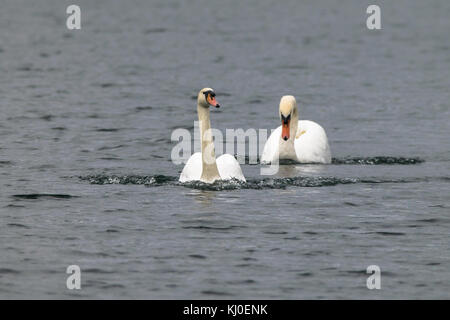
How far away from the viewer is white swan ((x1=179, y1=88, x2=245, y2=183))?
66.8ft

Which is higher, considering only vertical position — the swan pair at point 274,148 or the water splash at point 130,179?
the swan pair at point 274,148

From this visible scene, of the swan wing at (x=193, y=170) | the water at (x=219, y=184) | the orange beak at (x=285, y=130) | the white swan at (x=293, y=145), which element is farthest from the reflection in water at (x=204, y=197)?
the white swan at (x=293, y=145)

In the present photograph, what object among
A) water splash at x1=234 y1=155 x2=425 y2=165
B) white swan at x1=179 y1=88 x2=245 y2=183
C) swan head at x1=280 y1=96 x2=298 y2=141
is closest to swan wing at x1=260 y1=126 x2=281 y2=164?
water splash at x1=234 y1=155 x2=425 y2=165

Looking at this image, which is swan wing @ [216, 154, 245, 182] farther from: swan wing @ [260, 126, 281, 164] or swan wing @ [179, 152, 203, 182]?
swan wing @ [260, 126, 281, 164]

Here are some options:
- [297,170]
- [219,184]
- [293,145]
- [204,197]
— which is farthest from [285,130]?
[204,197]

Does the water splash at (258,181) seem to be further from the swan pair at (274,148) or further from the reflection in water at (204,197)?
the reflection in water at (204,197)

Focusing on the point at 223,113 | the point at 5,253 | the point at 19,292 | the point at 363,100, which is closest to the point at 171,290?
the point at 19,292

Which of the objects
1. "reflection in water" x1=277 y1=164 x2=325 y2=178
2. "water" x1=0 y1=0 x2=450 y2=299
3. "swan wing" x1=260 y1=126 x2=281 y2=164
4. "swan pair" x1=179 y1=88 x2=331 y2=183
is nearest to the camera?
"water" x1=0 y1=0 x2=450 y2=299

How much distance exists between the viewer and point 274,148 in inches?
948

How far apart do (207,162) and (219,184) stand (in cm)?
50

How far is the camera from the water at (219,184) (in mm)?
15742

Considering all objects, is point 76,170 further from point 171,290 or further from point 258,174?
point 171,290

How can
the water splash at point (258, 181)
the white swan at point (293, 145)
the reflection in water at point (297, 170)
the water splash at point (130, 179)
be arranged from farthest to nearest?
the white swan at point (293, 145) < the reflection in water at point (297, 170) < the water splash at point (130, 179) < the water splash at point (258, 181)

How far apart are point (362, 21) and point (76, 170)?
4078 centimetres
